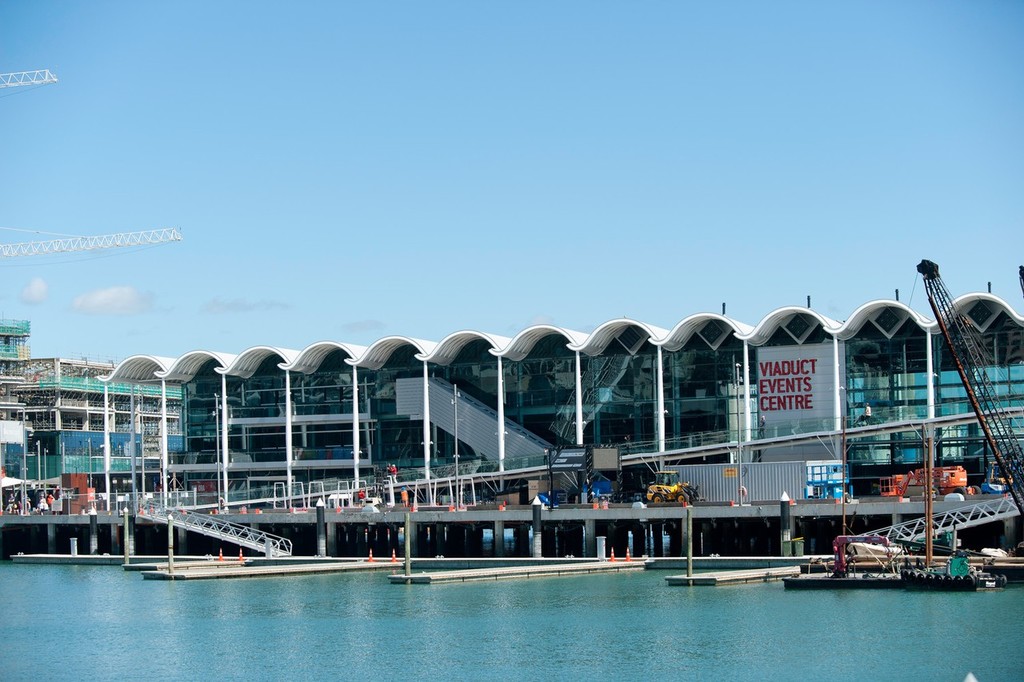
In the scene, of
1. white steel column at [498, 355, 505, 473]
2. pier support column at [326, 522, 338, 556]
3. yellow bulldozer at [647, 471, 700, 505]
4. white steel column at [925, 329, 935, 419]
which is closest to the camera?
yellow bulldozer at [647, 471, 700, 505]

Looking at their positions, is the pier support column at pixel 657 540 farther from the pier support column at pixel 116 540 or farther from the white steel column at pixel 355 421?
the pier support column at pixel 116 540

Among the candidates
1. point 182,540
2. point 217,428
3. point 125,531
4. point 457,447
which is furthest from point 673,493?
point 217,428

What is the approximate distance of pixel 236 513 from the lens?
→ 289ft

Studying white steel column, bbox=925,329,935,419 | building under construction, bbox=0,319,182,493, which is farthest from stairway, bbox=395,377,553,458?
building under construction, bbox=0,319,182,493

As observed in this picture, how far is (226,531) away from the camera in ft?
286

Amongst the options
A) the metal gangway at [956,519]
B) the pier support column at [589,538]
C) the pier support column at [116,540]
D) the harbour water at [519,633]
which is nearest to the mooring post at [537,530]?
the pier support column at [589,538]

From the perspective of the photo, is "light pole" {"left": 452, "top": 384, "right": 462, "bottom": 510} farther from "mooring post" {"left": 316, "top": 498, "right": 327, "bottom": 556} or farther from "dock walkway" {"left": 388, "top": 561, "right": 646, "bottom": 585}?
"dock walkway" {"left": 388, "top": 561, "right": 646, "bottom": 585}

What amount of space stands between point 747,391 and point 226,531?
2962cm

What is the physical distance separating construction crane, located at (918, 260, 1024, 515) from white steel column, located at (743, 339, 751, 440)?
41.2ft

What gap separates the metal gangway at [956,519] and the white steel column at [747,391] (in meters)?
18.5

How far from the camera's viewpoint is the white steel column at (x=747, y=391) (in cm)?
8790

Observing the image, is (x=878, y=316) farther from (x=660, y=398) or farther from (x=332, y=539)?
(x=332, y=539)

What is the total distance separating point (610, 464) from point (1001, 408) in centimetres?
2036

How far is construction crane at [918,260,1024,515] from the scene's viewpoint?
71.6 meters
